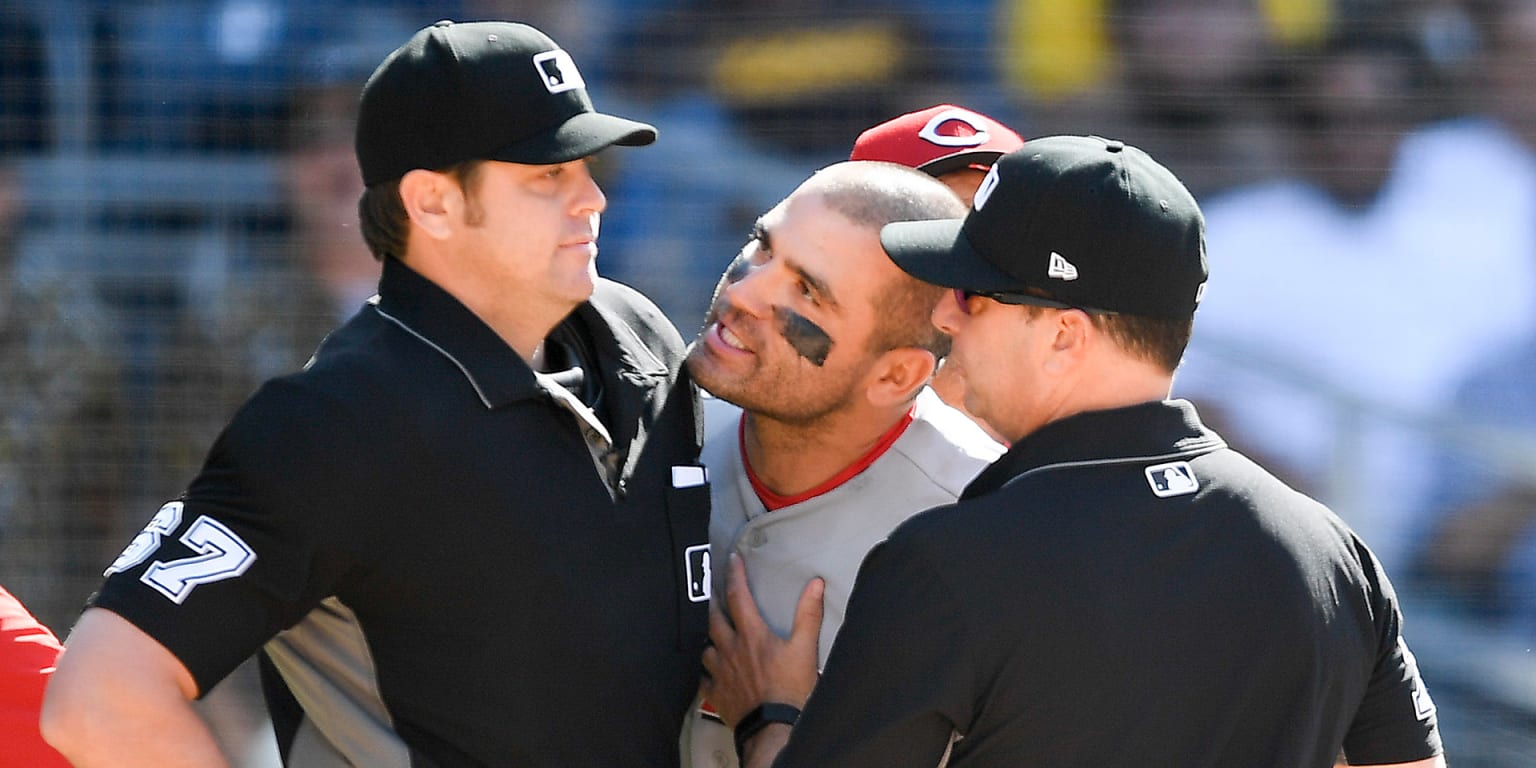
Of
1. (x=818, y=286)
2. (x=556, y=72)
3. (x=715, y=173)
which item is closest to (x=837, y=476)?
(x=818, y=286)

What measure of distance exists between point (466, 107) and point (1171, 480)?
883mm

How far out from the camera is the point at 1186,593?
1.76 metres

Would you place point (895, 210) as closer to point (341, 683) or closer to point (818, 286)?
point (818, 286)

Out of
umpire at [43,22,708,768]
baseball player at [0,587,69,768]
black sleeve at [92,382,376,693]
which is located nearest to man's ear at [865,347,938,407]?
umpire at [43,22,708,768]

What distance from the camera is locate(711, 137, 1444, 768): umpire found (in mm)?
1727

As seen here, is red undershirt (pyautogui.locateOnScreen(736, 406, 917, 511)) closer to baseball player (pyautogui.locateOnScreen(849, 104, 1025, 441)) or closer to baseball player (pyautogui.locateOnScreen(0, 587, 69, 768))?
baseball player (pyautogui.locateOnScreen(849, 104, 1025, 441))

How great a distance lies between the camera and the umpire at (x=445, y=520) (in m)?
1.84

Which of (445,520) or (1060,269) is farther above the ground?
(1060,269)

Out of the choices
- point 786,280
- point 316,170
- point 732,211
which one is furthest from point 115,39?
point 786,280

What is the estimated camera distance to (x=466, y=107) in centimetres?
204

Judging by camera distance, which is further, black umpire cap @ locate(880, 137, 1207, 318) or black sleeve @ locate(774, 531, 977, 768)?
black umpire cap @ locate(880, 137, 1207, 318)

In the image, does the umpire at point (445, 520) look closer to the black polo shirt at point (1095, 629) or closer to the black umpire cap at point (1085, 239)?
the black polo shirt at point (1095, 629)

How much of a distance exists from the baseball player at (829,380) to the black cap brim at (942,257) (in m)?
0.34

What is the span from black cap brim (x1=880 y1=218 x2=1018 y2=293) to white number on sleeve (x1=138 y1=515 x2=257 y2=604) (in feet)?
2.49
